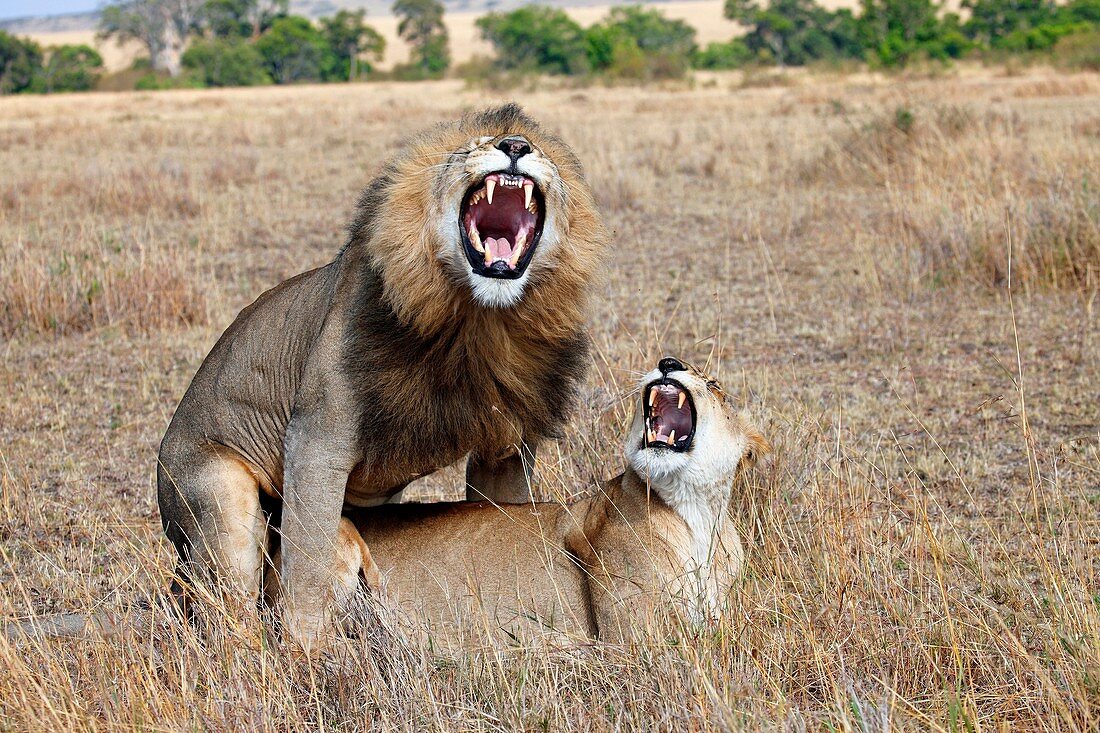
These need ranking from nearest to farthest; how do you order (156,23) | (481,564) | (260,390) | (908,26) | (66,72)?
(481,564), (260,390), (908,26), (66,72), (156,23)

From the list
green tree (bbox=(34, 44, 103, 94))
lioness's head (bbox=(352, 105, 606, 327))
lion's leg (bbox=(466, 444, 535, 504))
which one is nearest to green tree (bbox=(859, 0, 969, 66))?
green tree (bbox=(34, 44, 103, 94))

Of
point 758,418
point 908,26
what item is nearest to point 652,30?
point 908,26

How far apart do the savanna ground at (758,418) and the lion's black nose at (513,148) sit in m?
1.38

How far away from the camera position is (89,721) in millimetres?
3098

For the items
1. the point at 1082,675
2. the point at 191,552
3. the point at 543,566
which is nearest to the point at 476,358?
the point at 543,566

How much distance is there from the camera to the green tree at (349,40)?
76000 millimetres

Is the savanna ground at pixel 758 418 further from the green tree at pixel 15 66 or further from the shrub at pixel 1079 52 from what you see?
the green tree at pixel 15 66

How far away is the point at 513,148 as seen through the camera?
366cm

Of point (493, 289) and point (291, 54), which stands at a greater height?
point (291, 54)

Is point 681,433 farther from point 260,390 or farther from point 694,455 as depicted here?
point 260,390

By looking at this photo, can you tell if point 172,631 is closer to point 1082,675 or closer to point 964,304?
point 1082,675

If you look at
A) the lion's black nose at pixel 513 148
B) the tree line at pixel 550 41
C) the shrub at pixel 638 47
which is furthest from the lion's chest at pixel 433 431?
the shrub at pixel 638 47

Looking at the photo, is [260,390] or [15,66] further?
[15,66]

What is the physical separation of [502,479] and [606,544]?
0.72m
